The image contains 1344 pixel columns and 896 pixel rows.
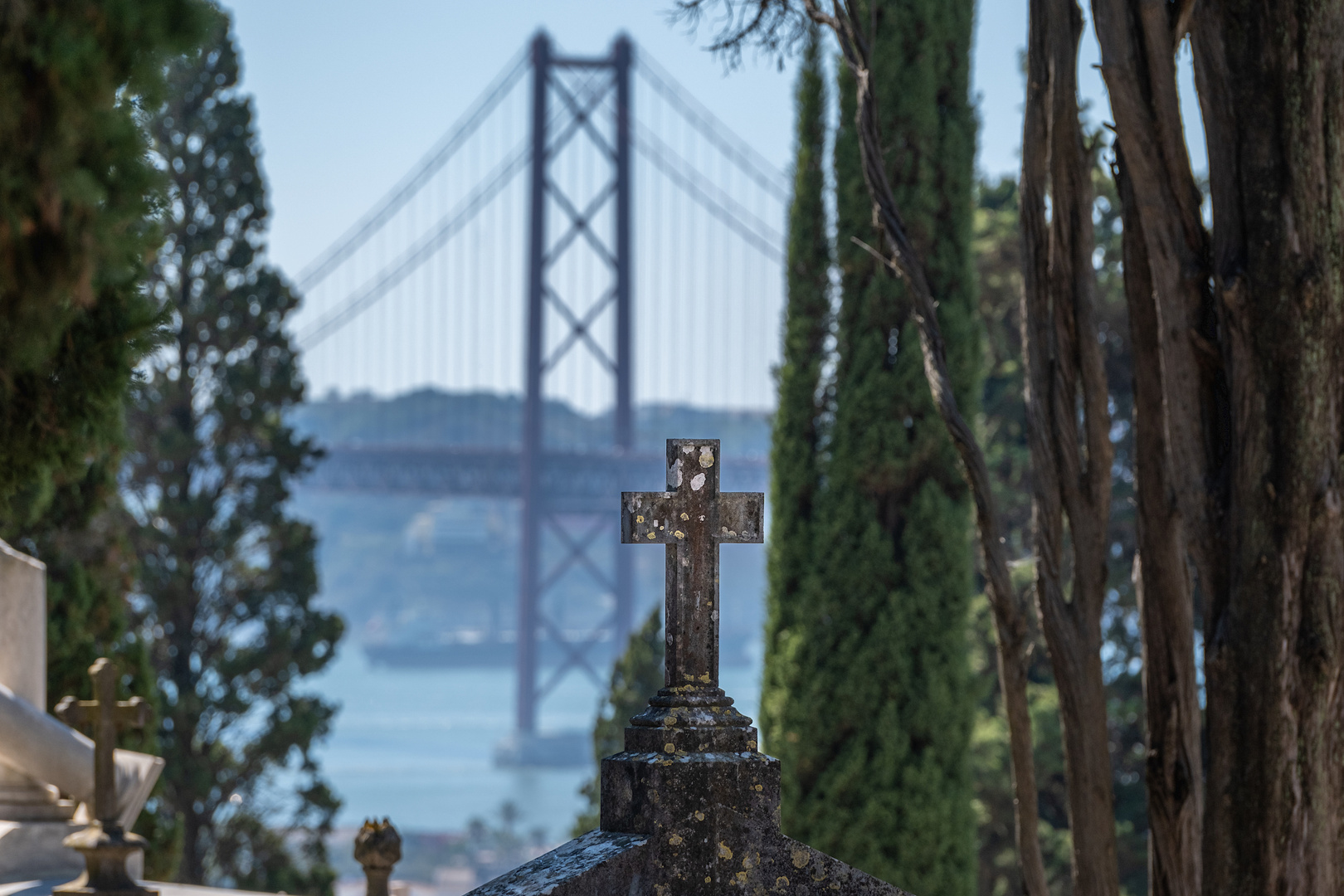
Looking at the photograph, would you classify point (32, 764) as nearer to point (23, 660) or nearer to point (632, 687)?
point (23, 660)

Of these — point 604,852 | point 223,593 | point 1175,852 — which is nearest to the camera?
point 604,852

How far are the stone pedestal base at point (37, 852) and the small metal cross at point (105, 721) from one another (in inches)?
10.3

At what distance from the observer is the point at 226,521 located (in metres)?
9.50

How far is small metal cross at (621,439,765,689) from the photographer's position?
2.38 m

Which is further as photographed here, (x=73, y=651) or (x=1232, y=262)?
(x=73, y=651)

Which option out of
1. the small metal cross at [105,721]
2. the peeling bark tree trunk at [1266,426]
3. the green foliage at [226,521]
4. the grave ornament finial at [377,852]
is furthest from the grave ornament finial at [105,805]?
the green foliage at [226,521]

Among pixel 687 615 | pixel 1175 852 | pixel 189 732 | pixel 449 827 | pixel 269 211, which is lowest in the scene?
pixel 449 827

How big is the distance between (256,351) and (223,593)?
1554 mm

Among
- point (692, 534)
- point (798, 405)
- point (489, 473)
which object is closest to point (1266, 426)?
point (692, 534)

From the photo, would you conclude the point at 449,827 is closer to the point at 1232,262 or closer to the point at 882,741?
the point at 882,741

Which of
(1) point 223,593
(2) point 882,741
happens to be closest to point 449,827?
(1) point 223,593

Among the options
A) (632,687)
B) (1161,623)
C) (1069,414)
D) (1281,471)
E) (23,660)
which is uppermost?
(1069,414)

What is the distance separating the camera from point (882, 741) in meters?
7.02

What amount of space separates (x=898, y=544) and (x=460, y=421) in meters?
22.0
